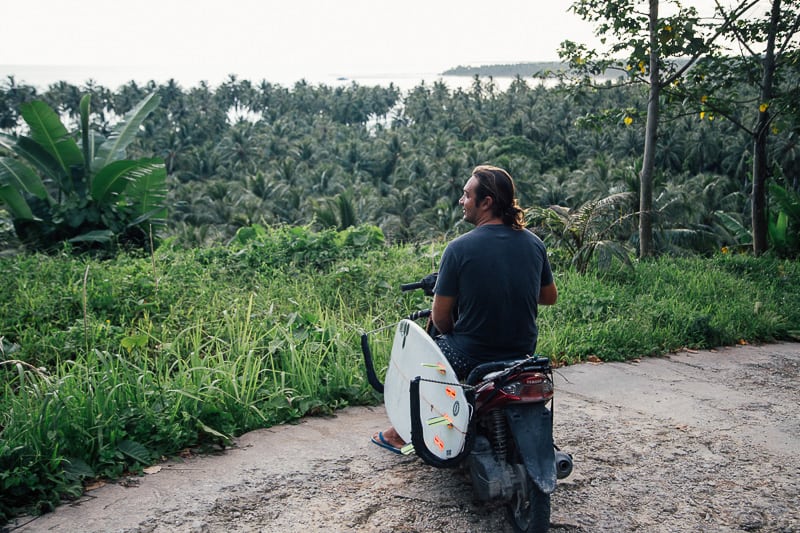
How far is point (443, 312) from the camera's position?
323cm

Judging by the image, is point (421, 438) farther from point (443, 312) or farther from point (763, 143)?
point (763, 143)

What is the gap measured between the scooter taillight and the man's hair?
2.36 ft

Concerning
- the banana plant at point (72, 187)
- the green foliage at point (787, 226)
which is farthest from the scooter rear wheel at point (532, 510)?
the green foliage at point (787, 226)

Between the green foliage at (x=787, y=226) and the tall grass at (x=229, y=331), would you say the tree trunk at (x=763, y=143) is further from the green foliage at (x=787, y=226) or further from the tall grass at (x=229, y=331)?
the tall grass at (x=229, y=331)

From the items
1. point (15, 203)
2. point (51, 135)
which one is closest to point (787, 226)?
point (51, 135)

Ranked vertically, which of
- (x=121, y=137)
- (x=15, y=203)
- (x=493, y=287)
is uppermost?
(x=121, y=137)

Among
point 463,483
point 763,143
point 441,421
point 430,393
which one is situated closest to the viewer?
point 441,421

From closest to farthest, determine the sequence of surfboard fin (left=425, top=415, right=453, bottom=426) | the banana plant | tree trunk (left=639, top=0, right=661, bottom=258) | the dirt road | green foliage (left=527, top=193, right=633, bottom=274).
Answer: surfboard fin (left=425, top=415, right=453, bottom=426) → the dirt road → green foliage (left=527, top=193, right=633, bottom=274) → the banana plant → tree trunk (left=639, top=0, right=661, bottom=258)

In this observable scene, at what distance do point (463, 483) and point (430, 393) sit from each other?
2.13 ft

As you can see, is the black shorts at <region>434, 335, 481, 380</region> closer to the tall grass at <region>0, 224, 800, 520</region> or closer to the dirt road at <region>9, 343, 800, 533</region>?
the dirt road at <region>9, 343, 800, 533</region>

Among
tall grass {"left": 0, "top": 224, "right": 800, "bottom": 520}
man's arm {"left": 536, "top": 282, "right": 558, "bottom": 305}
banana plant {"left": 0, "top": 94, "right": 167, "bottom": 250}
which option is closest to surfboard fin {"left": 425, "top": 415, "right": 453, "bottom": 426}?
man's arm {"left": 536, "top": 282, "right": 558, "bottom": 305}

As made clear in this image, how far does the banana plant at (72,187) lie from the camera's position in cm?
916

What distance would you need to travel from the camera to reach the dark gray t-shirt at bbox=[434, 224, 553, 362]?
3.04 meters

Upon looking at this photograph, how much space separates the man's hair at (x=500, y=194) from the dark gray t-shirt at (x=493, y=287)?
0.17 feet
